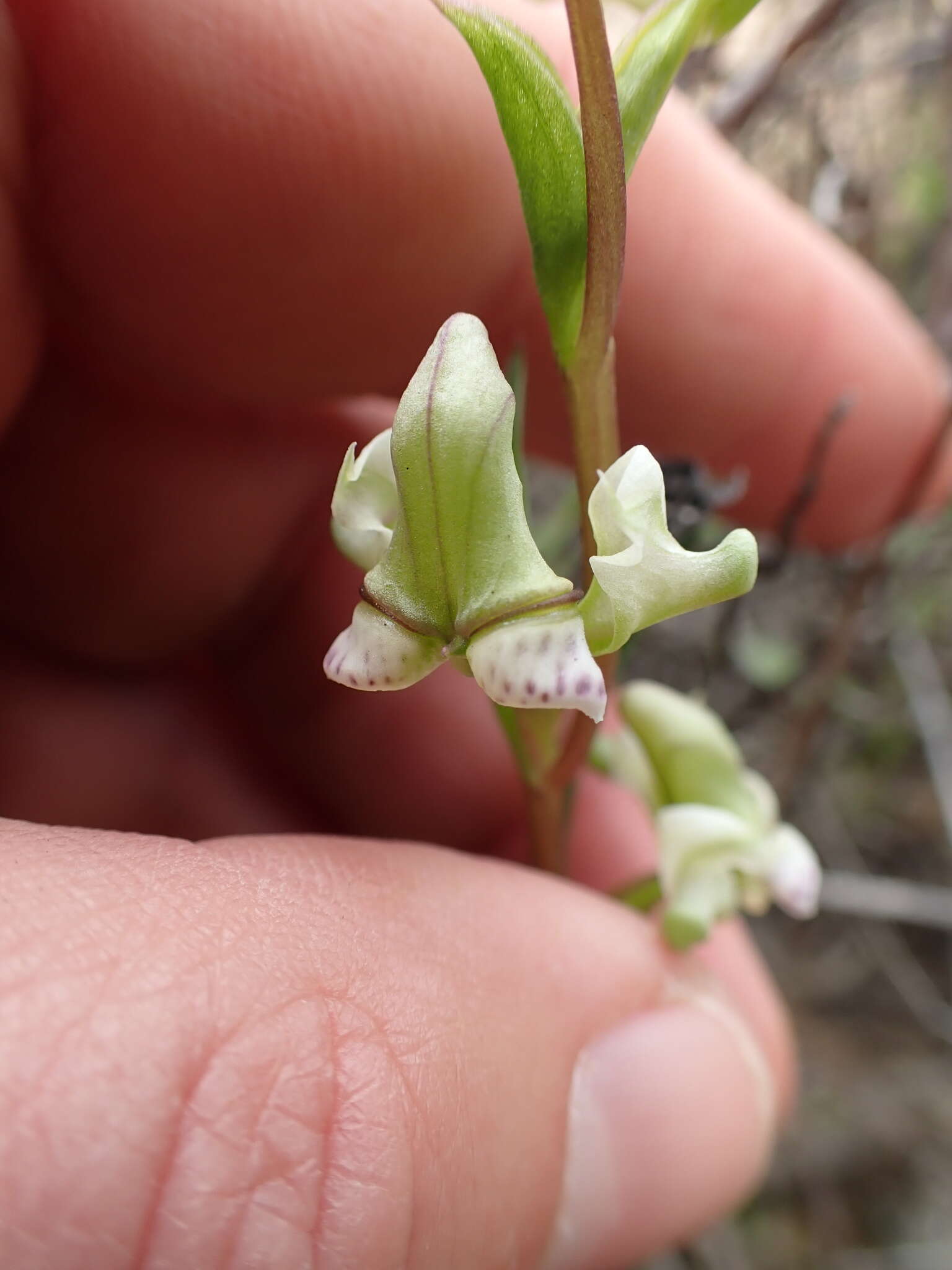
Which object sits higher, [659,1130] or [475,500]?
[475,500]

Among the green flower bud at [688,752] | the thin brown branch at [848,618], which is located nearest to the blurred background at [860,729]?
the thin brown branch at [848,618]

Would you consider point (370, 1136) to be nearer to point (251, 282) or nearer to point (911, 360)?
point (251, 282)

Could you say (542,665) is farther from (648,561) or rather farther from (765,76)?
(765,76)

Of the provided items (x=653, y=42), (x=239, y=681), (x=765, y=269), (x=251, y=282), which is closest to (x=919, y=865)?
(x=765, y=269)

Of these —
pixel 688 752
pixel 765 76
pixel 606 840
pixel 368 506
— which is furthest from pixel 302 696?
pixel 765 76

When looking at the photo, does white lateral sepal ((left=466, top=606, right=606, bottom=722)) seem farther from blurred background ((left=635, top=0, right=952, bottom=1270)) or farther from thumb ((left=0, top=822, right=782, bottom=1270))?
blurred background ((left=635, top=0, right=952, bottom=1270))

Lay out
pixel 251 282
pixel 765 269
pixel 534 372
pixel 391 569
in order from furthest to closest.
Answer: pixel 765 269 < pixel 534 372 < pixel 251 282 < pixel 391 569
